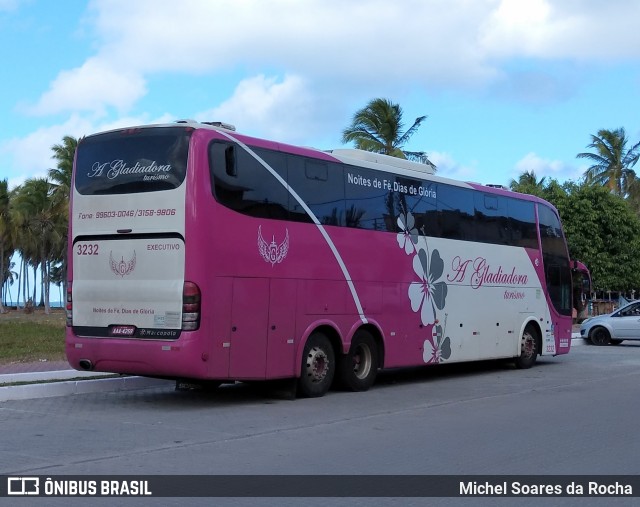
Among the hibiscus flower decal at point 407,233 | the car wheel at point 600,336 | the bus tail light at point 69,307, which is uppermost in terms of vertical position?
the hibiscus flower decal at point 407,233

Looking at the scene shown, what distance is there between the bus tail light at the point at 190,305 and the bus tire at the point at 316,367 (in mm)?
2323

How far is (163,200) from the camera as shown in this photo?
37.9 feet

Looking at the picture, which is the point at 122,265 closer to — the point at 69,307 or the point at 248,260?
the point at 69,307

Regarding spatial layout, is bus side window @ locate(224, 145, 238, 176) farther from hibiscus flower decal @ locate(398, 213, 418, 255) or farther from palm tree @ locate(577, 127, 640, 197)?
palm tree @ locate(577, 127, 640, 197)

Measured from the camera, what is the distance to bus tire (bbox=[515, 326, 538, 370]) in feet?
62.4

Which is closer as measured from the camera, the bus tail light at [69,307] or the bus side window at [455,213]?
the bus tail light at [69,307]

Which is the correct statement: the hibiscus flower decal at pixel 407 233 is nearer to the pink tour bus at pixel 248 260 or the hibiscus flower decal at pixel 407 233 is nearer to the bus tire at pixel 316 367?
the pink tour bus at pixel 248 260

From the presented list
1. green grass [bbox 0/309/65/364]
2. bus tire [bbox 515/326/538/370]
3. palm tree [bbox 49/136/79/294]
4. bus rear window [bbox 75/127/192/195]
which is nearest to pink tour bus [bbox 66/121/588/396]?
bus rear window [bbox 75/127/192/195]

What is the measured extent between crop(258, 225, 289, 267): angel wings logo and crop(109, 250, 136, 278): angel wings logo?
184cm

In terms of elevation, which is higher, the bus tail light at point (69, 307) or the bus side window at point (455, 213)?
the bus side window at point (455, 213)

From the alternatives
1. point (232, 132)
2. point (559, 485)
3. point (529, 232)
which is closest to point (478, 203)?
point (529, 232)

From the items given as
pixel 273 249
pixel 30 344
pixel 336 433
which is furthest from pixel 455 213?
pixel 30 344

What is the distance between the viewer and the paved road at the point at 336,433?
802cm

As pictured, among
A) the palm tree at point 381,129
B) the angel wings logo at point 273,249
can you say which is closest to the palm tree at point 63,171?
the palm tree at point 381,129
